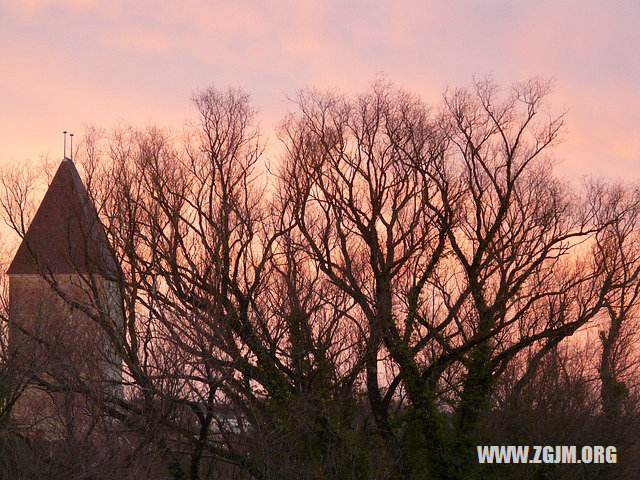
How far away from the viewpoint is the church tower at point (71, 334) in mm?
23422

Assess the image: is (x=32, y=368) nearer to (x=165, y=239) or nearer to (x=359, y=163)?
(x=165, y=239)

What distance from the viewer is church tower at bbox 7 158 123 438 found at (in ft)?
76.8

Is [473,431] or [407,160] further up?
[407,160]

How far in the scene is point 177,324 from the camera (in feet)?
84.5

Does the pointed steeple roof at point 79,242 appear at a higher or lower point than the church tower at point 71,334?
higher

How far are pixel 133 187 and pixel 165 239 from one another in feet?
6.57

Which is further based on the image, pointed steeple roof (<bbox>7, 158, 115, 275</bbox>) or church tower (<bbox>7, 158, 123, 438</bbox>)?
pointed steeple roof (<bbox>7, 158, 115, 275</bbox>)

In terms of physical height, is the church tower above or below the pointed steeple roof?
below

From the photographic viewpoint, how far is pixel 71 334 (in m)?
27.8

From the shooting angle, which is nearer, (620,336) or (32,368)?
(32,368)

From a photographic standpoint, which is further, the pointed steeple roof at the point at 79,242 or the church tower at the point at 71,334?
the pointed steeple roof at the point at 79,242

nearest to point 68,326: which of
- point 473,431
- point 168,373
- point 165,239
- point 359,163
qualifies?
point 165,239

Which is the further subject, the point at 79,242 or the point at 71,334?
the point at 79,242

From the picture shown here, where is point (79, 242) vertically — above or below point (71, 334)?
above
